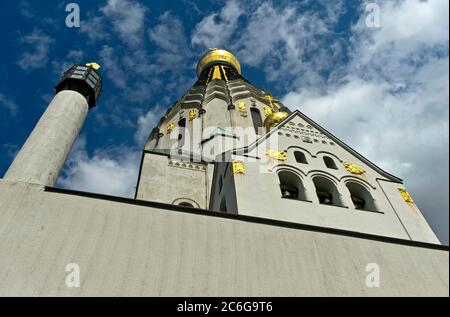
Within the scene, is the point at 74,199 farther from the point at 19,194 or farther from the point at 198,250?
the point at 198,250

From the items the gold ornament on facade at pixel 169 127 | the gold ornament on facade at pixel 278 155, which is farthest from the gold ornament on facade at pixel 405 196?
the gold ornament on facade at pixel 169 127

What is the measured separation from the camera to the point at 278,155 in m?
14.1

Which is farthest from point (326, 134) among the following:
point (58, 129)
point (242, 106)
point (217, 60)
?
point (217, 60)

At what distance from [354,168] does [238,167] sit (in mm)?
4292

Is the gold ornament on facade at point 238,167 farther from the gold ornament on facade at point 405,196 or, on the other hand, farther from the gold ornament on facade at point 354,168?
the gold ornament on facade at point 405,196

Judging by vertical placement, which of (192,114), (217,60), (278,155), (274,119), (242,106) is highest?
(217,60)

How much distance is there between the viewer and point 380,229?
11.9 metres

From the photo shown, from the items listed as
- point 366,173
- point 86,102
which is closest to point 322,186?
point 366,173

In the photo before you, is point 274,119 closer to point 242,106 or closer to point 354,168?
point 354,168

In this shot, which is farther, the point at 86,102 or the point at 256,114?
the point at 256,114

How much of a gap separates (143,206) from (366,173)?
839 cm

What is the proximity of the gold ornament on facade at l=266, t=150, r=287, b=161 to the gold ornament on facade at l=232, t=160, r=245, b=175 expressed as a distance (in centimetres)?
145

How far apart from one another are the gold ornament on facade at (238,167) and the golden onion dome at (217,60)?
3337cm
